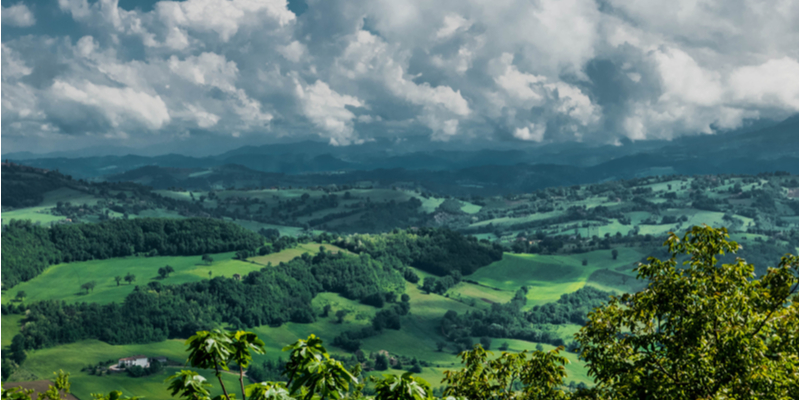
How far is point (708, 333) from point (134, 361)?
604 ft

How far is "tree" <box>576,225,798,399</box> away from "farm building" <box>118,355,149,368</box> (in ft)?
569

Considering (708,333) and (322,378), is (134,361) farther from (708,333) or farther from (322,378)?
(708,333)

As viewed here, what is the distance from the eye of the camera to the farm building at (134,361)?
16512 cm

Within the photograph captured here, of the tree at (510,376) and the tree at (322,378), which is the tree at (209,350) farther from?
the tree at (510,376)

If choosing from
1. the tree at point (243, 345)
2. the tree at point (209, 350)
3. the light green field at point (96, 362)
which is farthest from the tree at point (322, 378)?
the light green field at point (96, 362)

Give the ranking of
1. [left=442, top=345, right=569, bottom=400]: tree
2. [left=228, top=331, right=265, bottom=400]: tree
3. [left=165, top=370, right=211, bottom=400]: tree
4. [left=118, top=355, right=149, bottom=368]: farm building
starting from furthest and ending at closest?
1. [left=118, top=355, right=149, bottom=368]: farm building
2. [left=442, top=345, right=569, bottom=400]: tree
3. [left=228, top=331, right=265, bottom=400]: tree
4. [left=165, top=370, right=211, bottom=400]: tree

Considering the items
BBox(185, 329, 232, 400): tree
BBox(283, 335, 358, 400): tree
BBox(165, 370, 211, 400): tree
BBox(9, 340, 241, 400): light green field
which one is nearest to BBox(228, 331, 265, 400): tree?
BBox(185, 329, 232, 400): tree

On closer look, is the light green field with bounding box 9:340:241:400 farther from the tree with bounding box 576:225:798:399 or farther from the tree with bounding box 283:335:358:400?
the tree with bounding box 283:335:358:400

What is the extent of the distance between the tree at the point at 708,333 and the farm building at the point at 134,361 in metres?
173

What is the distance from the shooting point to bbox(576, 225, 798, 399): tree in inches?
648

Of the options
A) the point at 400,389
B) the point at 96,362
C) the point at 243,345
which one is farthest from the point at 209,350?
the point at 96,362

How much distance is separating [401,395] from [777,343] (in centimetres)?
1321

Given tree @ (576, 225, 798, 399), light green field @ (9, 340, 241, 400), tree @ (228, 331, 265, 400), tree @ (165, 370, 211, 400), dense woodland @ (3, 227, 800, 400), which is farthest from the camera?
light green field @ (9, 340, 241, 400)

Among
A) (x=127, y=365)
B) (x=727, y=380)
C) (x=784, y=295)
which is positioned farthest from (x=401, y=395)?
(x=127, y=365)
